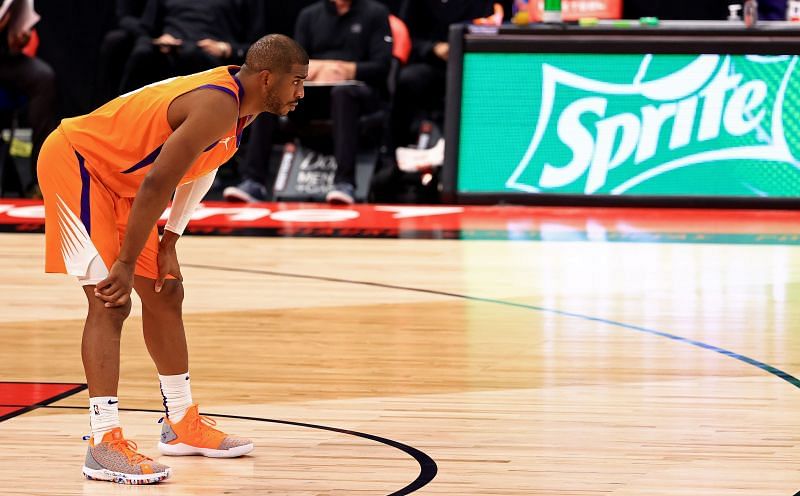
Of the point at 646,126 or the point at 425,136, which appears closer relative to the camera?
the point at 646,126

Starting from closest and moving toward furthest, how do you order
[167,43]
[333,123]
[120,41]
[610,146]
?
[610,146] → [333,123] → [167,43] → [120,41]

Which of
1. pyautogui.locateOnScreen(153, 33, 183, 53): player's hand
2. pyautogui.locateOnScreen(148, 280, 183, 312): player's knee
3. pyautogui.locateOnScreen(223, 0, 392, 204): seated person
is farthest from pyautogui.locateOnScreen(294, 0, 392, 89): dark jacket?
pyautogui.locateOnScreen(148, 280, 183, 312): player's knee

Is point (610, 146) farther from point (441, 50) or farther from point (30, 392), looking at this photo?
point (30, 392)

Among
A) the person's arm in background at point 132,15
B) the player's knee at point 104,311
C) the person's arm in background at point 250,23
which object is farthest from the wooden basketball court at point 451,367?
the person's arm in background at point 132,15

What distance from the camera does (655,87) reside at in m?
10.4

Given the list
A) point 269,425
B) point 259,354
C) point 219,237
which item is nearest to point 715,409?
point 269,425

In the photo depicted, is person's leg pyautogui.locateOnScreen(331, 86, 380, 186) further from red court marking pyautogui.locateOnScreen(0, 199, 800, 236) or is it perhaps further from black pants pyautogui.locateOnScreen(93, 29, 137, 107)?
black pants pyautogui.locateOnScreen(93, 29, 137, 107)

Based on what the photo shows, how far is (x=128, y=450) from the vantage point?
12.2 feet

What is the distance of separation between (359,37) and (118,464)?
7.70m

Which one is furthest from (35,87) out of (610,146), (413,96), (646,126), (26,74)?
(646,126)

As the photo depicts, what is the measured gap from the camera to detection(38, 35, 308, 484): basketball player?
365 cm

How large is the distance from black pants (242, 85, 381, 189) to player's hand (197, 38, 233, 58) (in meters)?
0.66

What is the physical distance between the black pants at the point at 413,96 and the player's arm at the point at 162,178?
303 inches

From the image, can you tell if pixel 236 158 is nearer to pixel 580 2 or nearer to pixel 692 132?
pixel 580 2
